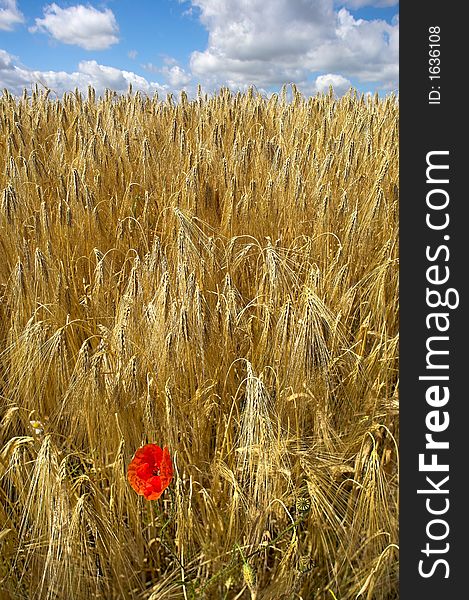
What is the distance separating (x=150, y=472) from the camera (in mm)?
777

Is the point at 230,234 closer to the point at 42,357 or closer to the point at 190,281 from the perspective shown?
the point at 190,281

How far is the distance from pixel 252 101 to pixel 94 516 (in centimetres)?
296

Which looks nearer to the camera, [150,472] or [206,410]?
[150,472]

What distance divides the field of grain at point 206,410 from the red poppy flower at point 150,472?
5 centimetres

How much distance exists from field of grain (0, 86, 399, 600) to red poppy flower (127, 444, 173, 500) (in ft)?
0.17

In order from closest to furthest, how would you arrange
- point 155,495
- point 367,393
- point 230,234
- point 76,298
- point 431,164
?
point 155,495 < point 431,164 < point 367,393 < point 76,298 < point 230,234

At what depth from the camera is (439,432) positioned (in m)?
0.80

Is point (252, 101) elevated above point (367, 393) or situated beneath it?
elevated above

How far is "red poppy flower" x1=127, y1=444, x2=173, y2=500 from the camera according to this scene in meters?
0.75

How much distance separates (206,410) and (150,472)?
0.24 meters

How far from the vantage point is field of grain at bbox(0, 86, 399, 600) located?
0.78 m

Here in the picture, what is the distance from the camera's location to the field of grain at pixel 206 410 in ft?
2.56

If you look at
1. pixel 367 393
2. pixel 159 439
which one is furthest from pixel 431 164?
pixel 159 439

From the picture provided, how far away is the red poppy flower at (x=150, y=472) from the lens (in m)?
0.75
